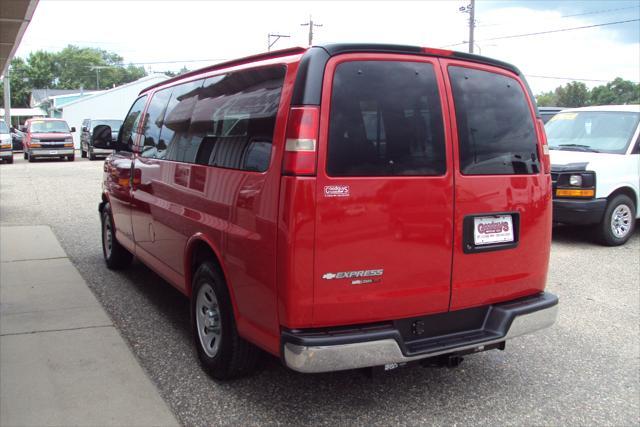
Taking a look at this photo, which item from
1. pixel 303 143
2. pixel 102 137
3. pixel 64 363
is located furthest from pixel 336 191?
pixel 102 137

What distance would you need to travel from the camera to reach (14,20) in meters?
8.35

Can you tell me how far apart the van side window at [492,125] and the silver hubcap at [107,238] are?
4.67m

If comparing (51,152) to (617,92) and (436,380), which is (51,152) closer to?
(436,380)

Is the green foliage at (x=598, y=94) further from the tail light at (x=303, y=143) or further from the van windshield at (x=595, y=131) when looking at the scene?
the tail light at (x=303, y=143)

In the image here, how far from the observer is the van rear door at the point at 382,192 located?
2.92m

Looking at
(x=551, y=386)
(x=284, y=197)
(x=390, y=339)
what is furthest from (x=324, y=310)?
(x=551, y=386)

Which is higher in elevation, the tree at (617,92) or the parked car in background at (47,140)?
the tree at (617,92)

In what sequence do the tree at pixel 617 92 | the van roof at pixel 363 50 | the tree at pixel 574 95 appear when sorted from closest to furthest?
the van roof at pixel 363 50
the tree at pixel 617 92
the tree at pixel 574 95

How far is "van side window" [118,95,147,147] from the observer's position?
573 cm

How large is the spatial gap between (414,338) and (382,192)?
89cm

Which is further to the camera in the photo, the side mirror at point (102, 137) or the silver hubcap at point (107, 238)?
the silver hubcap at point (107, 238)

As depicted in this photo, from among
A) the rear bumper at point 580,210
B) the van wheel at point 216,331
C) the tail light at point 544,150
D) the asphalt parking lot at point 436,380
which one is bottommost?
the asphalt parking lot at point 436,380

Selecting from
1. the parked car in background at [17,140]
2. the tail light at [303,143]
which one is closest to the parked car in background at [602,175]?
the tail light at [303,143]

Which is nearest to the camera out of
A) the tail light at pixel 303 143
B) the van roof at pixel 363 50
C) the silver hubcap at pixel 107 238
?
the tail light at pixel 303 143
